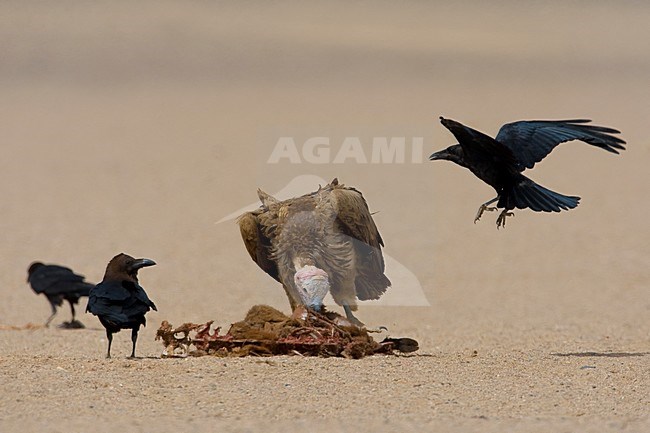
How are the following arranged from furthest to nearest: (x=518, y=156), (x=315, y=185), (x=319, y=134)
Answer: (x=319, y=134) → (x=315, y=185) → (x=518, y=156)

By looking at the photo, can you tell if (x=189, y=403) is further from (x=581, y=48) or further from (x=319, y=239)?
(x=581, y=48)

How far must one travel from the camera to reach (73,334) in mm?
11734

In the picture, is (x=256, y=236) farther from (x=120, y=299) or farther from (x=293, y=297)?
(x=120, y=299)

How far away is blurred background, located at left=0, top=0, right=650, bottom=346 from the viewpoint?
1532 centimetres

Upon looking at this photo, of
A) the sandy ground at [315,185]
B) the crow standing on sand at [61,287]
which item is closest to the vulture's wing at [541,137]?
the sandy ground at [315,185]

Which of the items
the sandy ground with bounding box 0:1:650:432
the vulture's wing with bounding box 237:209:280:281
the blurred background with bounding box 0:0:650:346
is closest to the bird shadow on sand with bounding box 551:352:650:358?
the sandy ground with bounding box 0:1:650:432

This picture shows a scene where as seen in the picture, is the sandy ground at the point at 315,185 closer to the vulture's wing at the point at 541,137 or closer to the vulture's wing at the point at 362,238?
the vulture's wing at the point at 362,238

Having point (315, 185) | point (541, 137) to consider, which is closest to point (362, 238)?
point (315, 185)

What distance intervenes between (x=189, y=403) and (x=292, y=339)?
155 centimetres

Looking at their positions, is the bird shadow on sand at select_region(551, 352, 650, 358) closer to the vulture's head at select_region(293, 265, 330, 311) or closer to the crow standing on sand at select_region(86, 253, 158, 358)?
the vulture's head at select_region(293, 265, 330, 311)

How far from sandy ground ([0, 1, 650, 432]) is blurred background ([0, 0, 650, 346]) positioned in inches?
3.9

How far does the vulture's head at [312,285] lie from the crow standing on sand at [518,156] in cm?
127

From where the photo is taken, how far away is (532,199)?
28.2 feet

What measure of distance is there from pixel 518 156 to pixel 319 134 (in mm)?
2751
